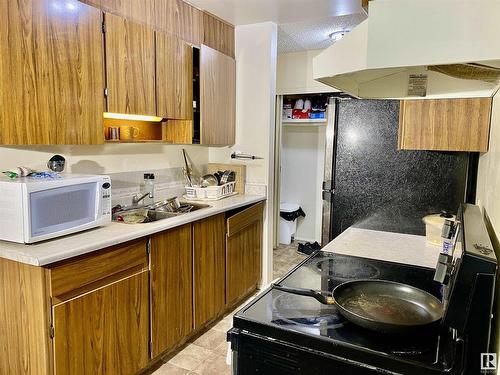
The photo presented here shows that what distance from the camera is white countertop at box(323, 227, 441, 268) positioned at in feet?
5.43

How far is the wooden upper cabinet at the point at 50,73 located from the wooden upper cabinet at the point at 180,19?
690 millimetres

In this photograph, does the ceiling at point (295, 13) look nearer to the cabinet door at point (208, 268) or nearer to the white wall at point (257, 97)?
the white wall at point (257, 97)

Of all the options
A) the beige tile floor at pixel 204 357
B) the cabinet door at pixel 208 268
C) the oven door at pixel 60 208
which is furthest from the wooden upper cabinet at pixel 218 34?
the beige tile floor at pixel 204 357

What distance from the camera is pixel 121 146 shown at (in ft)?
8.83

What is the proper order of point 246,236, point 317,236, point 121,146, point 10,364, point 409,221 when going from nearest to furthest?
point 10,364 < point 409,221 < point 121,146 < point 246,236 < point 317,236

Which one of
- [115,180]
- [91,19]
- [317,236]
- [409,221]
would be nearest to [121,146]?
[115,180]

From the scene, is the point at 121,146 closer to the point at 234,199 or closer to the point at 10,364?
the point at 234,199

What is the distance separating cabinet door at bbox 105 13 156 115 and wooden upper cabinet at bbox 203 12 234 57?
30.4 inches

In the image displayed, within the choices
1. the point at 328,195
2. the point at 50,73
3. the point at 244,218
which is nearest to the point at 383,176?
the point at 328,195

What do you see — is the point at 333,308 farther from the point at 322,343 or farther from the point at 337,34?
the point at 337,34

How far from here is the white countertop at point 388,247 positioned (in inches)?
65.2

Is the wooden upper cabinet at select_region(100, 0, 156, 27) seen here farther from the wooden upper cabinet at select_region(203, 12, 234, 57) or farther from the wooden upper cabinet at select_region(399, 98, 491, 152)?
the wooden upper cabinet at select_region(399, 98, 491, 152)

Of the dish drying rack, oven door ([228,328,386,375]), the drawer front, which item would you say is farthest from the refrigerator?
oven door ([228,328,386,375])

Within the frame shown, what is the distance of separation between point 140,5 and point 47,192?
4.89 feet
